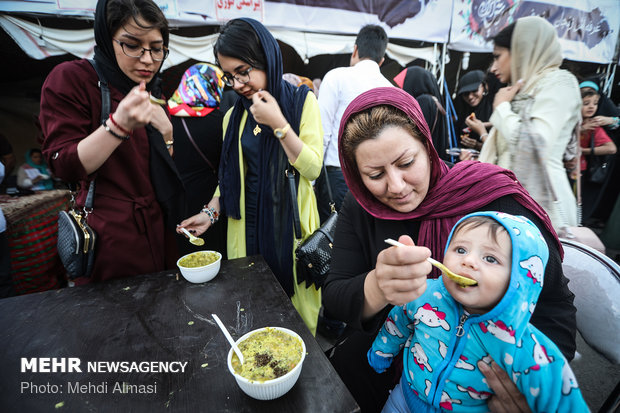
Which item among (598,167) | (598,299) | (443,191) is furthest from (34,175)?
(598,167)

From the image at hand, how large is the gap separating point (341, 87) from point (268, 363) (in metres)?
2.64

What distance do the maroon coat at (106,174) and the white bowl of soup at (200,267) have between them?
33cm

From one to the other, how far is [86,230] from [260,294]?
0.98 metres

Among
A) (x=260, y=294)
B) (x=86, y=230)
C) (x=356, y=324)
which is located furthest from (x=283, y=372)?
(x=86, y=230)

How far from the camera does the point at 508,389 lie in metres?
0.91

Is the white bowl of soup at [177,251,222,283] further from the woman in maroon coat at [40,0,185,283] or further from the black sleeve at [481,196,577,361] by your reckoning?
the black sleeve at [481,196,577,361]

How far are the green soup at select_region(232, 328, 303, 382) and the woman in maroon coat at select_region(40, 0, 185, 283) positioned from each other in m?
1.08

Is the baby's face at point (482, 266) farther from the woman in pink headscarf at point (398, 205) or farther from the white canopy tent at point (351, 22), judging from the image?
the white canopy tent at point (351, 22)

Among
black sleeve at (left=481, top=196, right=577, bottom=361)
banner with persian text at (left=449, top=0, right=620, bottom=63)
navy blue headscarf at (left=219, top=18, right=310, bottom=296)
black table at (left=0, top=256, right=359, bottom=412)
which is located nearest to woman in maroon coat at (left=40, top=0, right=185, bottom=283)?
black table at (left=0, top=256, right=359, bottom=412)

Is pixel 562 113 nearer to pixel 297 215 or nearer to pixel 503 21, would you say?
pixel 297 215

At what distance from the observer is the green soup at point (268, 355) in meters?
0.86

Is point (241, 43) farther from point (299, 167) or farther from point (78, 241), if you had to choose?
point (78, 241)

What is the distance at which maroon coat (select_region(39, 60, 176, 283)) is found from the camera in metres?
1.43

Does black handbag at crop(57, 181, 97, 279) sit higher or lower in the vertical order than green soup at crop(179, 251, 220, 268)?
higher
